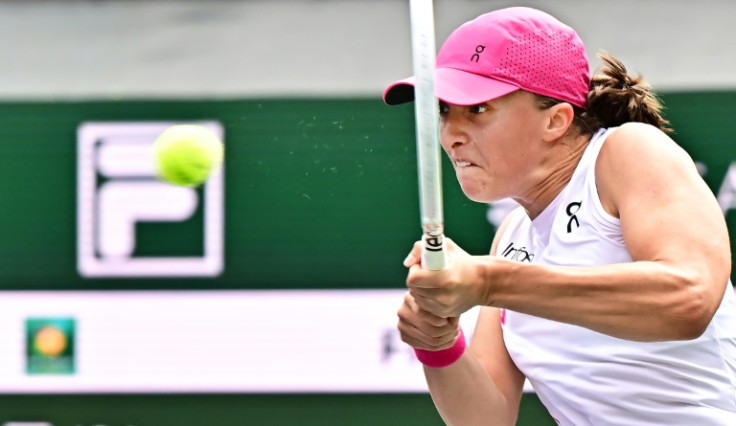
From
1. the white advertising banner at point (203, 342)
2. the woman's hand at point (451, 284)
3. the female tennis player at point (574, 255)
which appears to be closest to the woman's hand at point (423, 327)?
the female tennis player at point (574, 255)

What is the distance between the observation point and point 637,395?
87.0 inches

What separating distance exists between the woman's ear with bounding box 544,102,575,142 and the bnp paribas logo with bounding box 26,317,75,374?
294 centimetres

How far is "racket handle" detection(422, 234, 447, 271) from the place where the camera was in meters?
1.80

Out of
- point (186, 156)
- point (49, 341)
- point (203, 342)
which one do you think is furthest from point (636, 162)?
point (49, 341)

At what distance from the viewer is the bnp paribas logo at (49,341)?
4.66 meters

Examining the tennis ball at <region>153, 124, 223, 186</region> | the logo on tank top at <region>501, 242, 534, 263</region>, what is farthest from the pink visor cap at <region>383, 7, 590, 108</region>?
the tennis ball at <region>153, 124, 223, 186</region>

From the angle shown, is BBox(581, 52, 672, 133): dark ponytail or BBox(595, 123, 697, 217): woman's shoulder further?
BBox(581, 52, 672, 133): dark ponytail

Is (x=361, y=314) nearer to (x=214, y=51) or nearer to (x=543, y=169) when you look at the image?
(x=214, y=51)

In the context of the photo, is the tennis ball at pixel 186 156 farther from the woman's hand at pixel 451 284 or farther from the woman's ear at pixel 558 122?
the woman's hand at pixel 451 284

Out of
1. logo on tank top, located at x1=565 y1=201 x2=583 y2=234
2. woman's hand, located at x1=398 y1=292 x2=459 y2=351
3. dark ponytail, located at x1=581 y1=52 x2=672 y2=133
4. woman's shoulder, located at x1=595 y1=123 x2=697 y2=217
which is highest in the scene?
dark ponytail, located at x1=581 y1=52 x2=672 y2=133

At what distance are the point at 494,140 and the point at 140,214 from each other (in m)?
2.74

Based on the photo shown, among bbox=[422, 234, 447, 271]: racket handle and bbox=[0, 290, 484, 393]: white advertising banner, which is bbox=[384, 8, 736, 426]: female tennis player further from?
bbox=[0, 290, 484, 393]: white advertising banner

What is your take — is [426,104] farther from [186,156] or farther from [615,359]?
[186,156]

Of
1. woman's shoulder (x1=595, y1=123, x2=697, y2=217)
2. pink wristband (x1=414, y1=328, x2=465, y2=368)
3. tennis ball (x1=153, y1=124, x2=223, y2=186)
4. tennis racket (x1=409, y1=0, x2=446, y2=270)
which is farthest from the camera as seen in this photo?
tennis ball (x1=153, y1=124, x2=223, y2=186)
